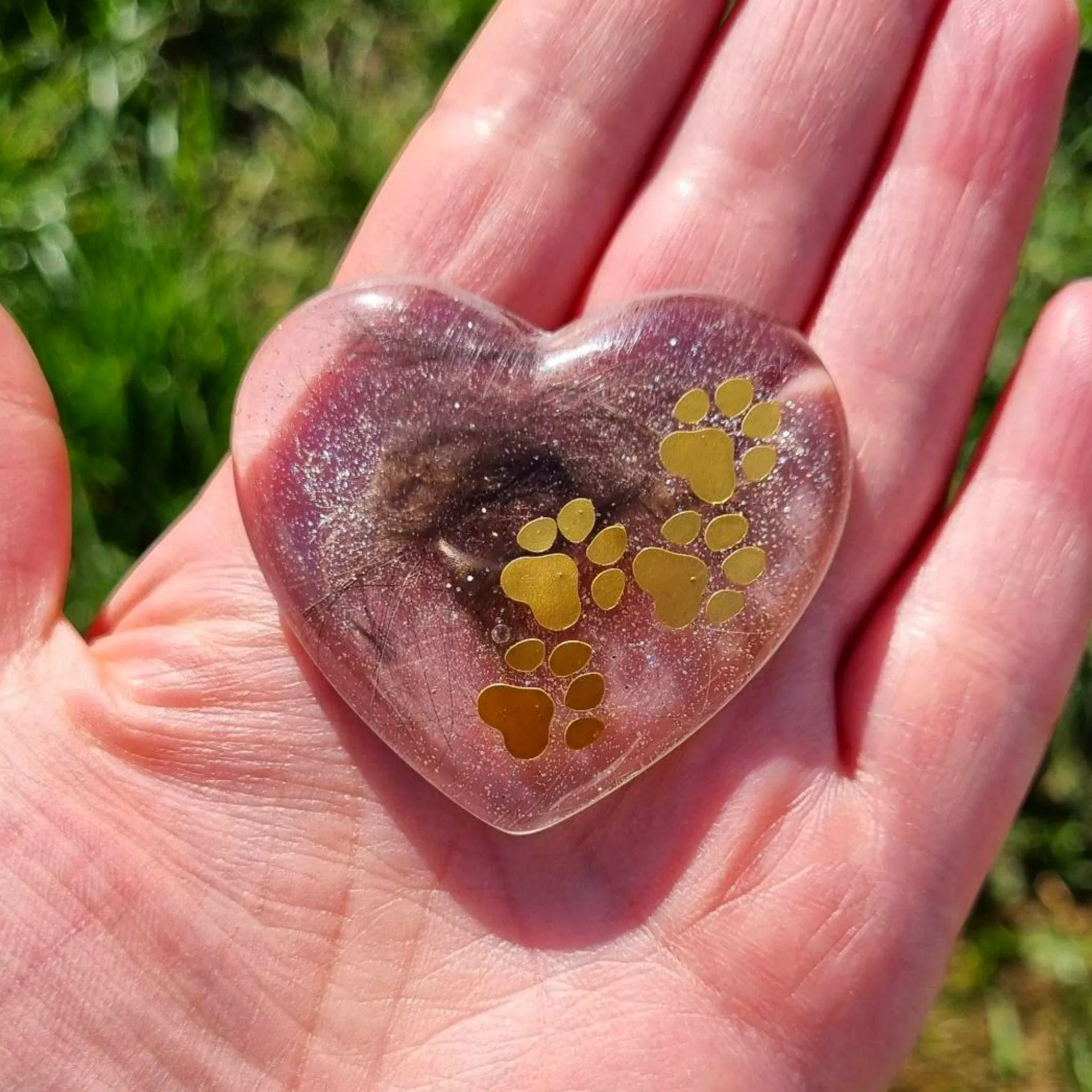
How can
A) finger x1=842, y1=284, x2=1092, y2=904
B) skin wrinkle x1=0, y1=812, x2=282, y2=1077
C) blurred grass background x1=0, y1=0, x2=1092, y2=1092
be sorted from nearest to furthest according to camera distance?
1. skin wrinkle x1=0, y1=812, x2=282, y2=1077
2. finger x1=842, y1=284, x2=1092, y2=904
3. blurred grass background x1=0, y1=0, x2=1092, y2=1092

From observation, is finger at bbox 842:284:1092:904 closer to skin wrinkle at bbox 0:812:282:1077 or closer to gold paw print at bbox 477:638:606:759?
gold paw print at bbox 477:638:606:759

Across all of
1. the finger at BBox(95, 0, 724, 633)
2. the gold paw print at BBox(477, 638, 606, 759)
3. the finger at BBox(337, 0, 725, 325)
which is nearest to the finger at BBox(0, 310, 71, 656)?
the finger at BBox(95, 0, 724, 633)

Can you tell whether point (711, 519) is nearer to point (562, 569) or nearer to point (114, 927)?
point (562, 569)

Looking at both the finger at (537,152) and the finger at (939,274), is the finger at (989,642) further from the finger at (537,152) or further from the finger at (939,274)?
the finger at (537,152)

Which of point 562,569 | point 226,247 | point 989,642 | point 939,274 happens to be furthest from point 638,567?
point 226,247

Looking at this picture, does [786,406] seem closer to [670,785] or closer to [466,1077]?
[670,785]

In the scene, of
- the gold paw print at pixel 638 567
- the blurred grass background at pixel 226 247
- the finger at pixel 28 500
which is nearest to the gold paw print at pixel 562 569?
the gold paw print at pixel 638 567
